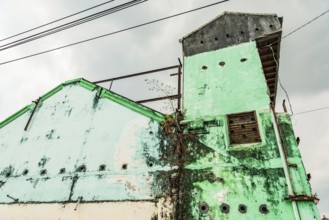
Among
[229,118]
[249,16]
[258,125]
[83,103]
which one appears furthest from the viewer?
[83,103]

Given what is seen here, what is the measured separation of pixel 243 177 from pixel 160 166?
2772 millimetres

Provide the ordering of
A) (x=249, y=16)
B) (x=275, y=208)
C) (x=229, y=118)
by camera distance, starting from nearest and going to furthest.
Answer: (x=275, y=208) < (x=229, y=118) < (x=249, y=16)

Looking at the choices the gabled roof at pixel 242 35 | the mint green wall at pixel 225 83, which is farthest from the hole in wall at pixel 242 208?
the gabled roof at pixel 242 35

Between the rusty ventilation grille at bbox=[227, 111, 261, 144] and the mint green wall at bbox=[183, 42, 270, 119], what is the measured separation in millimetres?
260

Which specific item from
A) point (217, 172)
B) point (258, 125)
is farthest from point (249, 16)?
point (217, 172)

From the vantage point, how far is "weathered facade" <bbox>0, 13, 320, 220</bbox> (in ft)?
24.0

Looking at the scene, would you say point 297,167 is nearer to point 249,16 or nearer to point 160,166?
point 160,166

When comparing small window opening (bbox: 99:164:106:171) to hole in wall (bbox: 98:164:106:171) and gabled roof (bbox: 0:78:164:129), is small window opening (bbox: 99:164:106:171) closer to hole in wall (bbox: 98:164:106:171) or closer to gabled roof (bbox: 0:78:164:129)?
hole in wall (bbox: 98:164:106:171)

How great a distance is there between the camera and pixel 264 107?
27.8 feet

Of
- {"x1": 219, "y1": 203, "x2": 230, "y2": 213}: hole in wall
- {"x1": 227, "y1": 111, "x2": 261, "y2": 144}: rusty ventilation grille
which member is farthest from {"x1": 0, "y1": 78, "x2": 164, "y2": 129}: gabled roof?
{"x1": 219, "y1": 203, "x2": 230, "y2": 213}: hole in wall

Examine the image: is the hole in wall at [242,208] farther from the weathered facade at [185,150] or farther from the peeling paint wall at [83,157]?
the peeling paint wall at [83,157]

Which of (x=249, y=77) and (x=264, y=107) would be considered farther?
(x=249, y=77)

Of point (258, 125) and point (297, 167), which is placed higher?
point (258, 125)

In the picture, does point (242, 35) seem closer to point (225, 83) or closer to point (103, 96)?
point (225, 83)
